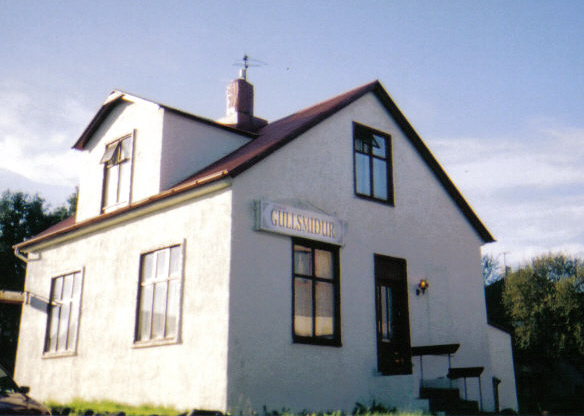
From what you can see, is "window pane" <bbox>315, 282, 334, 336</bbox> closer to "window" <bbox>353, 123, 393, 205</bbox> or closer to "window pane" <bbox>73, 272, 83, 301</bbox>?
"window" <bbox>353, 123, 393, 205</bbox>

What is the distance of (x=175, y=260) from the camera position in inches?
473

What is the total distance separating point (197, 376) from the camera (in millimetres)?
10617

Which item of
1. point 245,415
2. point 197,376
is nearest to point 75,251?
point 197,376

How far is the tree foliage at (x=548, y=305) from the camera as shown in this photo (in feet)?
116

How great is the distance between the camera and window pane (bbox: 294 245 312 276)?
39.0ft

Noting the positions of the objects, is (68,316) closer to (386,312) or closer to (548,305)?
(386,312)

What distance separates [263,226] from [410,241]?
468 cm

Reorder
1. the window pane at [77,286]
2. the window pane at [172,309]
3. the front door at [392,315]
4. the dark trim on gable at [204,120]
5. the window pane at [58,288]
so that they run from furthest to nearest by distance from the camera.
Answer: the window pane at [58,288] → the window pane at [77,286] → the dark trim on gable at [204,120] → the front door at [392,315] → the window pane at [172,309]

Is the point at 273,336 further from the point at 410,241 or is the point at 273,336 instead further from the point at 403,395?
the point at 410,241

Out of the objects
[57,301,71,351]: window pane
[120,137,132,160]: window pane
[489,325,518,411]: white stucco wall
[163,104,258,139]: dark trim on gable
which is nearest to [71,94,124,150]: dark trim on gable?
[120,137,132,160]: window pane

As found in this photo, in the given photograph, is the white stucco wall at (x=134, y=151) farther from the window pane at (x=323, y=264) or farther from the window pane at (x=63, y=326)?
the window pane at (x=323, y=264)

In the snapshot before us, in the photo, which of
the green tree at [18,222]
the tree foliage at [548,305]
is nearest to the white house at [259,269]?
the green tree at [18,222]

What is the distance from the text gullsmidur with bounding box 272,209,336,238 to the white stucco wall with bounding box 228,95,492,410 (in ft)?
0.97

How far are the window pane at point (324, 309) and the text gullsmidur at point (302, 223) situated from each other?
41.8 inches
